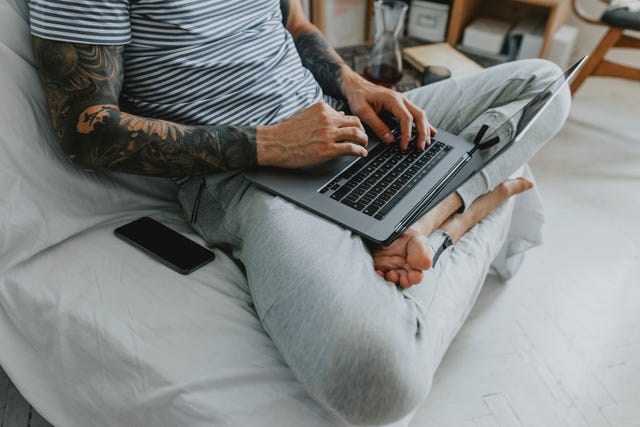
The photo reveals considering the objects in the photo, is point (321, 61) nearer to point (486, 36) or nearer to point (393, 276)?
point (393, 276)

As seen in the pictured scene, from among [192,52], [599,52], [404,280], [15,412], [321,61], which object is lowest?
[15,412]

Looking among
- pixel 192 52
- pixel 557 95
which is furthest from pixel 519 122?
pixel 192 52

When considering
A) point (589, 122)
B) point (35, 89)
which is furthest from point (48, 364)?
point (589, 122)

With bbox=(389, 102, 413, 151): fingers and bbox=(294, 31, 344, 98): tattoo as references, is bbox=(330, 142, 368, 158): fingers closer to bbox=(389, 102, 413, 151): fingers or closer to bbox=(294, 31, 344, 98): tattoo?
bbox=(389, 102, 413, 151): fingers

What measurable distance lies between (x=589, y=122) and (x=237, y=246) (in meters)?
1.74

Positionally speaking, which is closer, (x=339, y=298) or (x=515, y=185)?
(x=339, y=298)

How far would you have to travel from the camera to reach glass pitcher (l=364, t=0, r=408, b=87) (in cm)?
139

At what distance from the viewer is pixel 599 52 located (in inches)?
75.5

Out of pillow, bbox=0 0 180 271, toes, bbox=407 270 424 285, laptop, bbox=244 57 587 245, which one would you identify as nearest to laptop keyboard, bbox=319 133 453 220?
laptop, bbox=244 57 587 245

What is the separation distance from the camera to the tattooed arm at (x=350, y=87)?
3.33 feet

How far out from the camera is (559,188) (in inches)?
67.7

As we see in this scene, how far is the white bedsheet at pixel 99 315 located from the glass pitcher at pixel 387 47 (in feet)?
2.43

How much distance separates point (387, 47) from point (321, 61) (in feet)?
0.84

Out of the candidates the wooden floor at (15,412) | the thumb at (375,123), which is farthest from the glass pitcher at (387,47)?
the wooden floor at (15,412)
